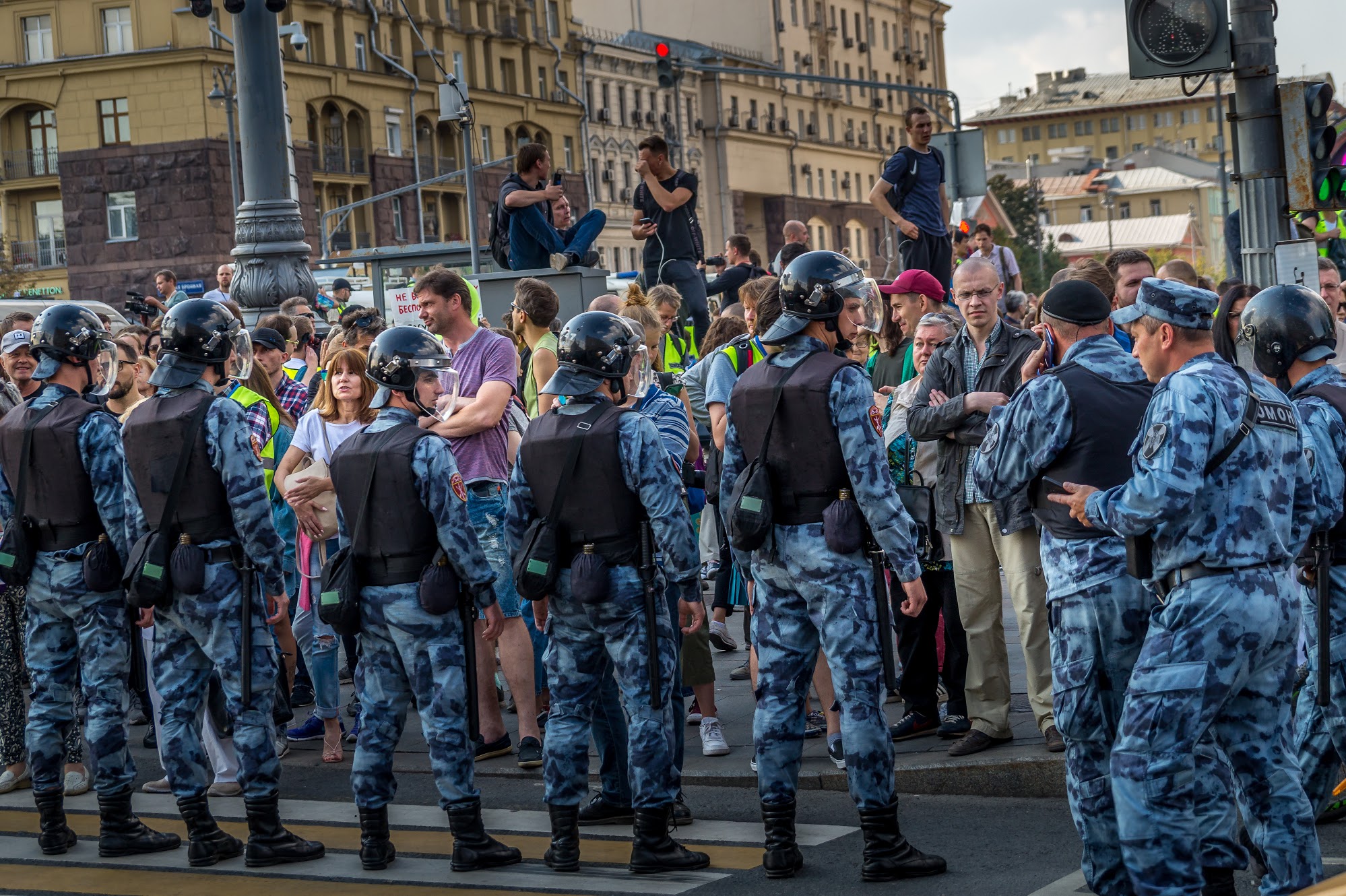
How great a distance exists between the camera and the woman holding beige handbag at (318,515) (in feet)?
29.2

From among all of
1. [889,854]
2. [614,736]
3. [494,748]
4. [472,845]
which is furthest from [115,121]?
[889,854]

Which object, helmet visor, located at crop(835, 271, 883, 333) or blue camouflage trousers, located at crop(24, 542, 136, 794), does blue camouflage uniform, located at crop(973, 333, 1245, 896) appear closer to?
helmet visor, located at crop(835, 271, 883, 333)

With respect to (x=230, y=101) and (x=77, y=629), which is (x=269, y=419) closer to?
(x=77, y=629)

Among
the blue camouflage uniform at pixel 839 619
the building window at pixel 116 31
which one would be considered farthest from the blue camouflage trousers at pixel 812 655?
the building window at pixel 116 31

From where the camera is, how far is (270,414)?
9.79 metres

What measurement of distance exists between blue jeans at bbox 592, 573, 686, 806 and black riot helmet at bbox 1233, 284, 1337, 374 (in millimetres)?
2509

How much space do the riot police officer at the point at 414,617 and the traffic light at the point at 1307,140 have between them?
4.94m

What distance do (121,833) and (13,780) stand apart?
1.71 meters

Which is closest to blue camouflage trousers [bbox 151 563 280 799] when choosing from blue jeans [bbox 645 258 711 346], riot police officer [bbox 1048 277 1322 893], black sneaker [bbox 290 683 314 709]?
black sneaker [bbox 290 683 314 709]

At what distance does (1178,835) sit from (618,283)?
120ft

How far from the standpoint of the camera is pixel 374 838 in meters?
7.11

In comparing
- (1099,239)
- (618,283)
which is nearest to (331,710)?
(618,283)

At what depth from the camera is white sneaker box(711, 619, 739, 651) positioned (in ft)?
37.3

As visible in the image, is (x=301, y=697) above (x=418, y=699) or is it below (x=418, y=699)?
below
